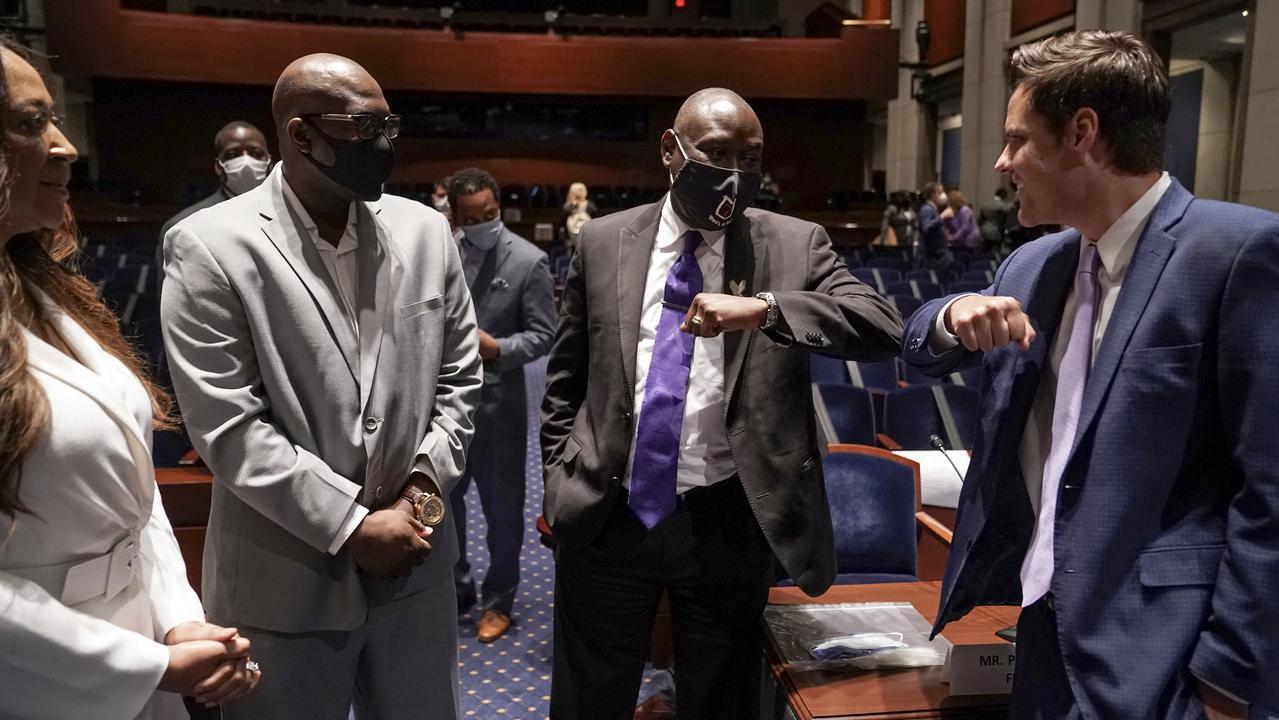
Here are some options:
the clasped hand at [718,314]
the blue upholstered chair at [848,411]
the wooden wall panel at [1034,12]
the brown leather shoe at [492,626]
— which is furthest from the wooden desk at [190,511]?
the wooden wall panel at [1034,12]

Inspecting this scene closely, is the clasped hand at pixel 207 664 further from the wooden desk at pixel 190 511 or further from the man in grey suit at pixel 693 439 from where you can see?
the wooden desk at pixel 190 511

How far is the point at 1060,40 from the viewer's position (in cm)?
133

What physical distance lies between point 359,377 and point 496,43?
563 inches

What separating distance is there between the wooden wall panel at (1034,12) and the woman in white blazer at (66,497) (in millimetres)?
13694

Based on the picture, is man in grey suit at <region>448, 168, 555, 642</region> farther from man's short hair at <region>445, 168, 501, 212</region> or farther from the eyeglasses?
the eyeglasses

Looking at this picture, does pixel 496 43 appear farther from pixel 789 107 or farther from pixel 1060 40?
pixel 1060 40

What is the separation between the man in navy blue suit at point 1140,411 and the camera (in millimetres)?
1188

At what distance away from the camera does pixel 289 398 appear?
1595 millimetres

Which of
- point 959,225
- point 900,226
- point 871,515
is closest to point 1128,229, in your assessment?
point 871,515

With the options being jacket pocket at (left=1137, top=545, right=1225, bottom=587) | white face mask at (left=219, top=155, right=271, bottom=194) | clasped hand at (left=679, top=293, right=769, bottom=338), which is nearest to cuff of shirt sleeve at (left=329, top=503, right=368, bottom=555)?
clasped hand at (left=679, top=293, right=769, bottom=338)

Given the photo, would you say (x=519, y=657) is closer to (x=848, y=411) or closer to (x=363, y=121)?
(x=848, y=411)

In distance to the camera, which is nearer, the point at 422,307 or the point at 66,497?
the point at 66,497

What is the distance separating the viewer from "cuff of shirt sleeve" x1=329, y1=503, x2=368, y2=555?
158 centimetres

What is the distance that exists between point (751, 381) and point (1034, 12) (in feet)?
45.6
